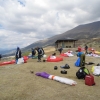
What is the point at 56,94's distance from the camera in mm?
7941

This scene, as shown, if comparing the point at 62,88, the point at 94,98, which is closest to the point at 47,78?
the point at 62,88

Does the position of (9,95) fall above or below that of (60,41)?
below

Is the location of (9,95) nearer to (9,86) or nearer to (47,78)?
(9,86)

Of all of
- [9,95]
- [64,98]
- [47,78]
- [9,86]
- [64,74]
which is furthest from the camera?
[64,74]

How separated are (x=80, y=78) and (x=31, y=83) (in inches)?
156

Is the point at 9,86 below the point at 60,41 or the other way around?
below

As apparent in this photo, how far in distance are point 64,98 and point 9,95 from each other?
117 inches

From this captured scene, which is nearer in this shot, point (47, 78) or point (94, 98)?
point (94, 98)

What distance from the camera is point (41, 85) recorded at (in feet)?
30.8

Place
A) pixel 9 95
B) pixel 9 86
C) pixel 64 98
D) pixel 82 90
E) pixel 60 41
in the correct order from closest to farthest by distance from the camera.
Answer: pixel 64 98 → pixel 9 95 → pixel 82 90 → pixel 9 86 → pixel 60 41

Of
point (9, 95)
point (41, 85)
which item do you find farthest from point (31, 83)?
point (9, 95)

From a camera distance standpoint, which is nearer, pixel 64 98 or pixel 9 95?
pixel 64 98

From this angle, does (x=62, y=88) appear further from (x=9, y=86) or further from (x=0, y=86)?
(x=0, y=86)

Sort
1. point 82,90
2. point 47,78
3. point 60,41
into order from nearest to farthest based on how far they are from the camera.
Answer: point 82,90, point 47,78, point 60,41
